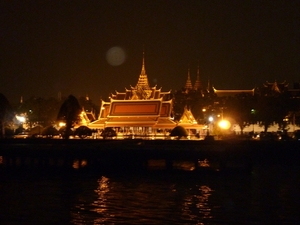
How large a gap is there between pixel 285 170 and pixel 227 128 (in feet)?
117

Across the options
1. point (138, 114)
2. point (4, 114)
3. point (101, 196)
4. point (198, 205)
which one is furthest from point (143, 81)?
point (198, 205)

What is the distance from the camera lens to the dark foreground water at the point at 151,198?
104 feet

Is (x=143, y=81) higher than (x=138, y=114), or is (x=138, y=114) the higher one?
(x=143, y=81)

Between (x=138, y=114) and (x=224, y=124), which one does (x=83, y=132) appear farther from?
(x=224, y=124)

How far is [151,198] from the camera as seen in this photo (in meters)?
37.3

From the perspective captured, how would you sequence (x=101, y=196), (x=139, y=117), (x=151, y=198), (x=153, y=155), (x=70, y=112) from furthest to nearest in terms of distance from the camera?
(x=139, y=117) < (x=70, y=112) < (x=153, y=155) < (x=101, y=196) < (x=151, y=198)

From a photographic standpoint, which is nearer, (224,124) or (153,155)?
(153,155)

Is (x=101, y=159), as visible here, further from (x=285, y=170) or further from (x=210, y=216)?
(x=210, y=216)

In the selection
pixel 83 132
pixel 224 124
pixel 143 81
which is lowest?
pixel 83 132

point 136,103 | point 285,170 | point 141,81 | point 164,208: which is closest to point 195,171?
point 285,170

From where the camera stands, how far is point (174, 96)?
102 meters

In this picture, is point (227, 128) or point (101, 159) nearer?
point (101, 159)

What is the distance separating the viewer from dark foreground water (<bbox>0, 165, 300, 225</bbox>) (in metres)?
31.7

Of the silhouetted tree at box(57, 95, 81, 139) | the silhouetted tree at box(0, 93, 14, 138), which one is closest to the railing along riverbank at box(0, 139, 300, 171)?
the silhouetted tree at box(57, 95, 81, 139)
